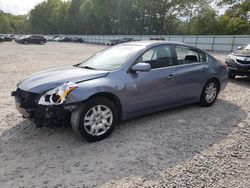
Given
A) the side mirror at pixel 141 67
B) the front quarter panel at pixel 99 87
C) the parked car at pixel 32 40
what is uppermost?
the side mirror at pixel 141 67

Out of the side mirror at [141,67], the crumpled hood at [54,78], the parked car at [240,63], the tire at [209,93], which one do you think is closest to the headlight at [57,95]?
the crumpled hood at [54,78]

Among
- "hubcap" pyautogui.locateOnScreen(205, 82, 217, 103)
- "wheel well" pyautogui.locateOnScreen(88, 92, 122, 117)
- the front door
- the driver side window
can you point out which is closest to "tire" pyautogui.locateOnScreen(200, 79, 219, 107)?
"hubcap" pyautogui.locateOnScreen(205, 82, 217, 103)

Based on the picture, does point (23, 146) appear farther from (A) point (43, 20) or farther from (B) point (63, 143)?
(A) point (43, 20)

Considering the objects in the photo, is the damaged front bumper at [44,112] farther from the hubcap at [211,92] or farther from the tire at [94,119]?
the hubcap at [211,92]

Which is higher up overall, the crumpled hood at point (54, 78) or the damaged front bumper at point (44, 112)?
the crumpled hood at point (54, 78)

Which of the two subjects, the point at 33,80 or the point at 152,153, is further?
the point at 33,80

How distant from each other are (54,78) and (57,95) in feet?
1.71

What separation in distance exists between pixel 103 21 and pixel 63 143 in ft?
197

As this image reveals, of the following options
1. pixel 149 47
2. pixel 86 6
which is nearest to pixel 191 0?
pixel 86 6

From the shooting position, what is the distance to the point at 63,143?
3.75 m

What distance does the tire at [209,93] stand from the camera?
5477 millimetres

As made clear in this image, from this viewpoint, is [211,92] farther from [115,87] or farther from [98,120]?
[98,120]

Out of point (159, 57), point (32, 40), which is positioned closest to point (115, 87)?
point (159, 57)

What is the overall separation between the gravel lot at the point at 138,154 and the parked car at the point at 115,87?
1.12 ft
